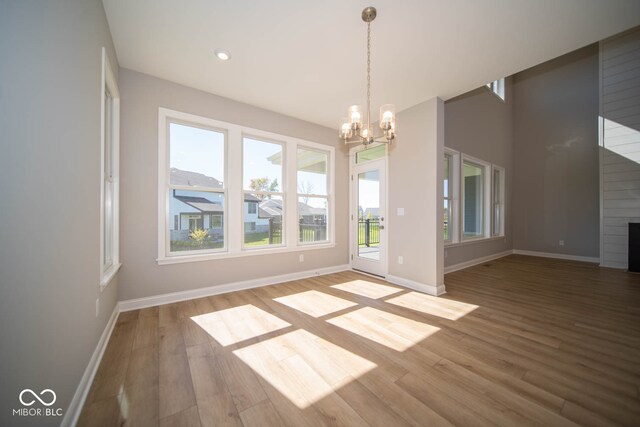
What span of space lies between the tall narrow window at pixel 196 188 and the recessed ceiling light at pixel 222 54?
1065mm

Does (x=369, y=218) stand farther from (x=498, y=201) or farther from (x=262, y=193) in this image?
(x=498, y=201)

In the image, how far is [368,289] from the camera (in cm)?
349

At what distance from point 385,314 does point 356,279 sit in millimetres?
1385

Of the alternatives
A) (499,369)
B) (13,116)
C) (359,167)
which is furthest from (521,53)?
(13,116)

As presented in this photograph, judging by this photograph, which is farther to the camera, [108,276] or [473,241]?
[473,241]

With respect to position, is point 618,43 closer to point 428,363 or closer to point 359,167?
point 359,167

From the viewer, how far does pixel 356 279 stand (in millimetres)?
4008

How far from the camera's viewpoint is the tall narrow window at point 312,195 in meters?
4.14

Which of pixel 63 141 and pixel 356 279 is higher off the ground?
pixel 63 141

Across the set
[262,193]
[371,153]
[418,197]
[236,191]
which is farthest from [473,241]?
[236,191]

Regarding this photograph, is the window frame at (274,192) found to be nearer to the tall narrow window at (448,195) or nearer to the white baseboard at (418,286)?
the white baseboard at (418,286)

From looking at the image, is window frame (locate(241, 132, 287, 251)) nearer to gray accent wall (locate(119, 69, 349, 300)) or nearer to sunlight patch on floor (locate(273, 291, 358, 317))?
gray accent wall (locate(119, 69, 349, 300))

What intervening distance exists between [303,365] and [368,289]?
76.8 inches

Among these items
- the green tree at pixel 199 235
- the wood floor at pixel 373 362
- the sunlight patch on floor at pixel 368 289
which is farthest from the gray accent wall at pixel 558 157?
the green tree at pixel 199 235
